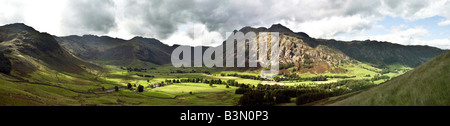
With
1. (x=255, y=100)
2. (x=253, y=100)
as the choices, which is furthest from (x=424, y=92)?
(x=253, y=100)

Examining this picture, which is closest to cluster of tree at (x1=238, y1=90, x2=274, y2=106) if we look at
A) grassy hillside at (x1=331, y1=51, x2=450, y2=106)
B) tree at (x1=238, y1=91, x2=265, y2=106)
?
tree at (x1=238, y1=91, x2=265, y2=106)

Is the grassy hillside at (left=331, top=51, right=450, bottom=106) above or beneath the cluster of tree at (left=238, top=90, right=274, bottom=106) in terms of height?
above

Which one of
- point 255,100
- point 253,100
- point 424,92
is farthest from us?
point 255,100

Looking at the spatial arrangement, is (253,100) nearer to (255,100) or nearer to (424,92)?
(255,100)

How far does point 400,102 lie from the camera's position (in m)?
34.7

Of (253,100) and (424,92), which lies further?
(253,100)

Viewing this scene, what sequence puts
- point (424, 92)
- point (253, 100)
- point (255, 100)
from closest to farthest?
Result: point (424, 92), point (253, 100), point (255, 100)

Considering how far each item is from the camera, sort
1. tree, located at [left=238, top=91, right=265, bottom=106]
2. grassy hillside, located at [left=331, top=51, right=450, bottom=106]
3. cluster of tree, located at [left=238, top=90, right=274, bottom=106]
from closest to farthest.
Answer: grassy hillside, located at [left=331, top=51, right=450, bottom=106] < cluster of tree, located at [left=238, top=90, right=274, bottom=106] < tree, located at [left=238, top=91, right=265, bottom=106]

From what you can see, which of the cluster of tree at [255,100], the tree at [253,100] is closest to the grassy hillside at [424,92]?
the cluster of tree at [255,100]

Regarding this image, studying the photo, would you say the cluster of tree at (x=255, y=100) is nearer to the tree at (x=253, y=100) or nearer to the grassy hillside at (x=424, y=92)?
the tree at (x=253, y=100)

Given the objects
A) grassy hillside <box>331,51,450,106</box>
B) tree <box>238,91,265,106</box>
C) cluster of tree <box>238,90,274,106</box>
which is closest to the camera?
grassy hillside <box>331,51,450,106</box>

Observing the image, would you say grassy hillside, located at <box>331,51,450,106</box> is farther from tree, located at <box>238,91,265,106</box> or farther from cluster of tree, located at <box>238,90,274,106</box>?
tree, located at <box>238,91,265,106</box>
